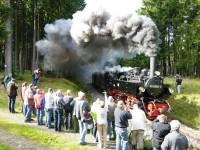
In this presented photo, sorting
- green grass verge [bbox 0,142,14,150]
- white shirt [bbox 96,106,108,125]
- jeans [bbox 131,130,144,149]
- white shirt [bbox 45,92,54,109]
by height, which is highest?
white shirt [bbox 45,92,54,109]

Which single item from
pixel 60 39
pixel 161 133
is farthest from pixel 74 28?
pixel 161 133

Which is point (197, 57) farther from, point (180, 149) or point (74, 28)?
point (180, 149)

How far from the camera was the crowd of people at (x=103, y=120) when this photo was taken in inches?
549

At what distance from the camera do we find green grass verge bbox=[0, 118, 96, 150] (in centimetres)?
1795

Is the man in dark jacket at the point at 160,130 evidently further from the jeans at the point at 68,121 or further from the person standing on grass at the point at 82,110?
the jeans at the point at 68,121

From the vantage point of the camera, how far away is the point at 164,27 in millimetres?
56062

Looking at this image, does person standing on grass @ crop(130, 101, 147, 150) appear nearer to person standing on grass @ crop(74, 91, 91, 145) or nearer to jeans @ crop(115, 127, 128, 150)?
jeans @ crop(115, 127, 128, 150)

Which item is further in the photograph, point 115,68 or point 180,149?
point 115,68

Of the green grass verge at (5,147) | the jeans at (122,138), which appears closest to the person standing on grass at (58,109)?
the green grass verge at (5,147)

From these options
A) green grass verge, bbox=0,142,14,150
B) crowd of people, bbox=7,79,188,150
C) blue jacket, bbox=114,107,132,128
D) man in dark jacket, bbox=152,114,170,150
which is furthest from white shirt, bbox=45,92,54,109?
man in dark jacket, bbox=152,114,170,150

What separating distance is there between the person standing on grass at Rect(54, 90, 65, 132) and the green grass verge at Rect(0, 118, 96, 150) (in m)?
0.64

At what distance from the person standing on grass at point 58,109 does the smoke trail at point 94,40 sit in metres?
11.0

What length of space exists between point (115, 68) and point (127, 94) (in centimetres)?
688

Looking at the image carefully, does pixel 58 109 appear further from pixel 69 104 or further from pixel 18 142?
pixel 18 142
